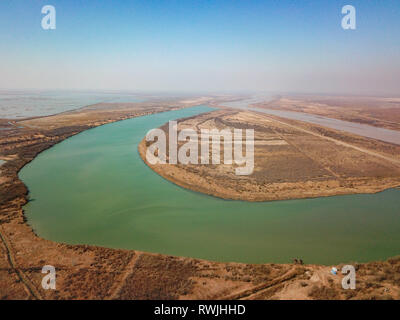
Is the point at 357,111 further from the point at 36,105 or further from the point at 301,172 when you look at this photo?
the point at 36,105

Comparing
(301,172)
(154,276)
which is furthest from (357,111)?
(154,276)

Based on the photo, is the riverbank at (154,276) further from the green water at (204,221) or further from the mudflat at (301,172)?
the mudflat at (301,172)

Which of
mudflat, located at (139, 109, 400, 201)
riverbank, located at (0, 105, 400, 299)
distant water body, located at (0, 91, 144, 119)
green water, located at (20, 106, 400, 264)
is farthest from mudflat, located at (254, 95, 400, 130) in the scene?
distant water body, located at (0, 91, 144, 119)

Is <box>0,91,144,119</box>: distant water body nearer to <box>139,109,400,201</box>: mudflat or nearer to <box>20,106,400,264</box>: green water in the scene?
<box>139,109,400,201</box>: mudflat

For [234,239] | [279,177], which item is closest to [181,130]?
[279,177]

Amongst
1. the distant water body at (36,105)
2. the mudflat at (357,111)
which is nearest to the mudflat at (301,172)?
the mudflat at (357,111)

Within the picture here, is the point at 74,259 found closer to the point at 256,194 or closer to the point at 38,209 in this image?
the point at 38,209
